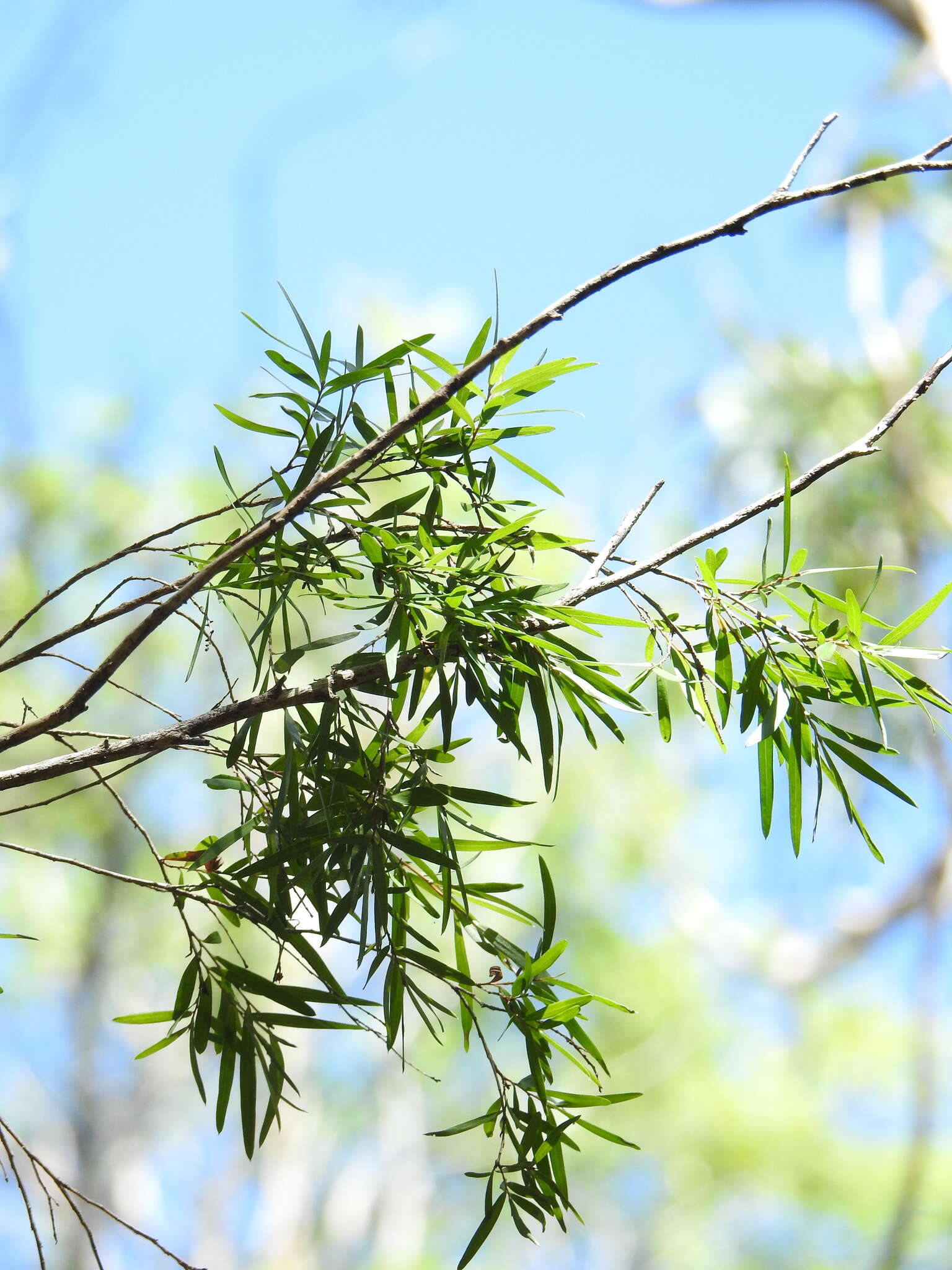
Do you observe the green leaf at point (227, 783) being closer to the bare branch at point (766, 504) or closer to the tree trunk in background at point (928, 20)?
the bare branch at point (766, 504)

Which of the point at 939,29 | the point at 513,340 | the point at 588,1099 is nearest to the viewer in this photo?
the point at 513,340

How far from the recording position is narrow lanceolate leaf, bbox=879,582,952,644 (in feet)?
1.31

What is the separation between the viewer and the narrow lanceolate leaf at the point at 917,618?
0.40m

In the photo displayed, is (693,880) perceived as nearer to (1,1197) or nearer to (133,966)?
(133,966)

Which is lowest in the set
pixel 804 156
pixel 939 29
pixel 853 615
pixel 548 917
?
pixel 548 917

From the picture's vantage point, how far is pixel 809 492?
13.3 feet

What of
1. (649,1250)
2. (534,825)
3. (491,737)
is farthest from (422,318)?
(649,1250)

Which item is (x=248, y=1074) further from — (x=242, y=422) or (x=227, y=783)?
(x=242, y=422)

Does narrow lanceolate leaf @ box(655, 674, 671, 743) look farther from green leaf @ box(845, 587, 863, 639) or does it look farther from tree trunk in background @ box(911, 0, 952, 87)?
tree trunk in background @ box(911, 0, 952, 87)

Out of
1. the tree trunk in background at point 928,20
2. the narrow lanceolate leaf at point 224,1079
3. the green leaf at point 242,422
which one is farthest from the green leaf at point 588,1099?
the tree trunk in background at point 928,20

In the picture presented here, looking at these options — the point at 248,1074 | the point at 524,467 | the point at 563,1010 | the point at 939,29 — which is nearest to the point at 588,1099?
the point at 563,1010

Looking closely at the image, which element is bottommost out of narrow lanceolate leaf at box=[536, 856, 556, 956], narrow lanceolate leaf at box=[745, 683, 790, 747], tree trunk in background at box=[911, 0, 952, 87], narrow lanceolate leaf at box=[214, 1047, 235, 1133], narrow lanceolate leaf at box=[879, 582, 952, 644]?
narrow lanceolate leaf at box=[214, 1047, 235, 1133]

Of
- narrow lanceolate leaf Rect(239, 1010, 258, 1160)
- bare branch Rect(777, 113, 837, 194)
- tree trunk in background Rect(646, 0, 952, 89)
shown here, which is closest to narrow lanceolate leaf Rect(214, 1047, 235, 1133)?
narrow lanceolate leaf Rect(239, 1010, 258, 1160)

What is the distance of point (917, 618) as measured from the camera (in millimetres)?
425
